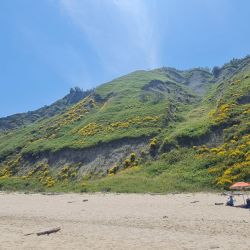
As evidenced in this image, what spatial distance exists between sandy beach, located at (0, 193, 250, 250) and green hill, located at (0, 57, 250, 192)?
9.32 m

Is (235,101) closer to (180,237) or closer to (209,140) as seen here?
(209,140)

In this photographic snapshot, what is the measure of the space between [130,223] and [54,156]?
176 ft

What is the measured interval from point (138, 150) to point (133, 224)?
42.5 meters

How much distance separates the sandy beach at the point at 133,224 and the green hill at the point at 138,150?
932 centimetres

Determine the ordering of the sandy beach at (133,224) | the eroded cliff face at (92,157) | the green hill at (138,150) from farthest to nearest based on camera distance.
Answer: the eroded cliff face at (92,157)
the green hill at (138,150)
the sandy beach at (133,224)

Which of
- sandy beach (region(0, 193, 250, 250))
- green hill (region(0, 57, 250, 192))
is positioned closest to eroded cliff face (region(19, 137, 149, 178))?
green hill (region(0, 57, 250, 192))

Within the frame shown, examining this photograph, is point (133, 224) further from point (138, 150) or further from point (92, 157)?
point (92, 157)

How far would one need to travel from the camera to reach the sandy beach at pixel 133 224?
822 inches

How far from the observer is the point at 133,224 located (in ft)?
87.8

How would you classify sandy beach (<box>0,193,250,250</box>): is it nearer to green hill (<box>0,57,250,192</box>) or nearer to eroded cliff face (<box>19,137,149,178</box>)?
green hill (<box>0,57,250,192</box>)

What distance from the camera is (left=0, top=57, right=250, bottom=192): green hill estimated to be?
49969mm

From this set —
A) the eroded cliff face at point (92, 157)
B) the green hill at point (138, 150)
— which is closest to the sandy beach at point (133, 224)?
the green hill at point (138, 150)

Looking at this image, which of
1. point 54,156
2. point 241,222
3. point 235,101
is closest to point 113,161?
point 54,156

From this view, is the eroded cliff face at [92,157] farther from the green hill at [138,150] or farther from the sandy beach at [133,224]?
the sandy beach at [133,224]
